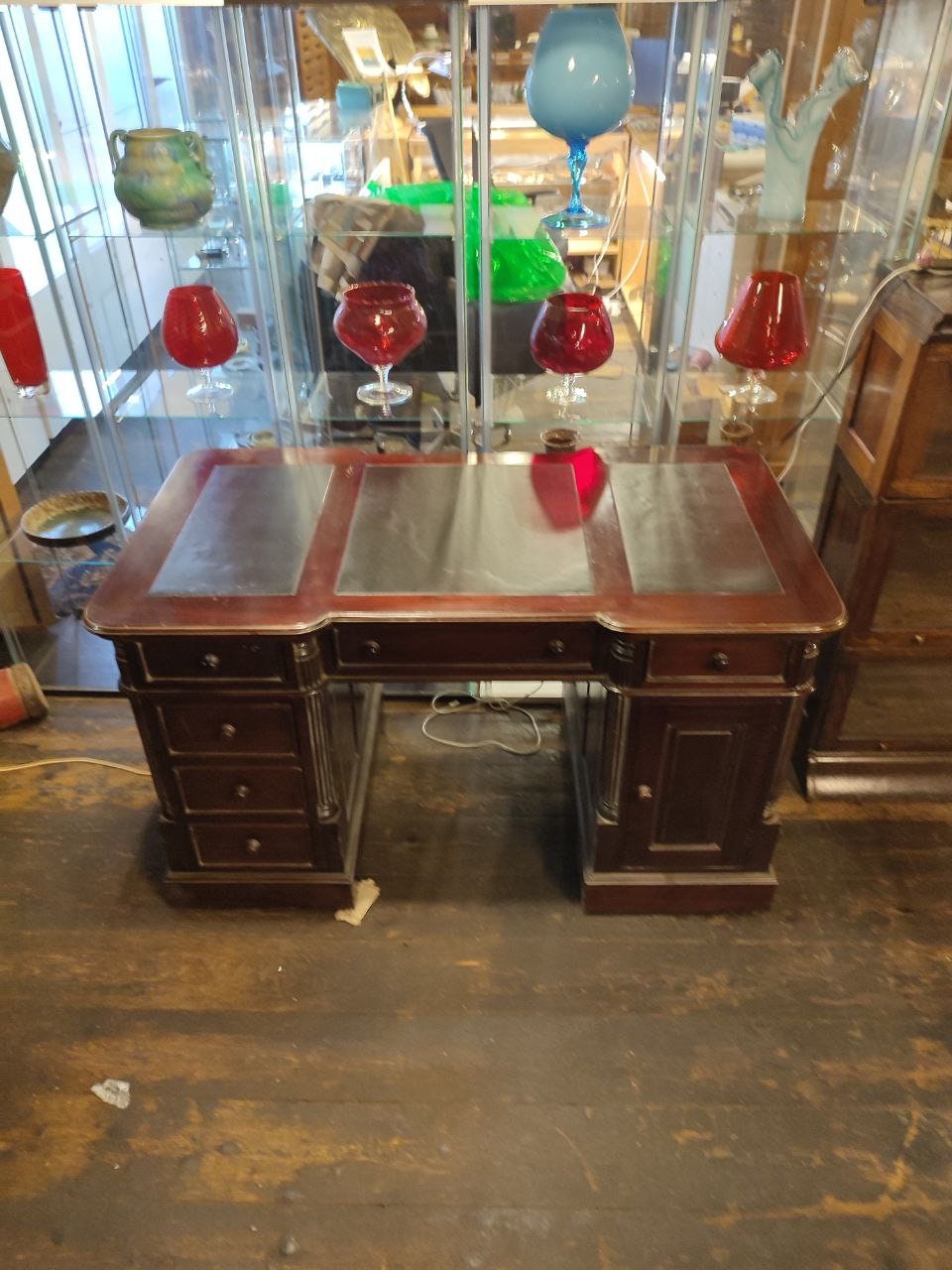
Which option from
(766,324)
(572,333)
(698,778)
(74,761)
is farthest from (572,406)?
(74,761)

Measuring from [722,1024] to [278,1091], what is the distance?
75cm

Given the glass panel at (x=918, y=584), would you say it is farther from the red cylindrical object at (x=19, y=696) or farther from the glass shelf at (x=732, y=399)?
the red cylindrical object at (x=19, y=696)

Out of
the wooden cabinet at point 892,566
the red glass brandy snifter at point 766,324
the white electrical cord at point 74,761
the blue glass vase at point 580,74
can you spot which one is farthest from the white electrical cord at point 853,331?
the white electrical cord at point 74,761

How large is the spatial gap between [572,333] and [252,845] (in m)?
1.11

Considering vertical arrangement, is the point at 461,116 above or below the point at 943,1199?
above

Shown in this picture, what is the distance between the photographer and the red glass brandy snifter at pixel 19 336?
74.9 inches

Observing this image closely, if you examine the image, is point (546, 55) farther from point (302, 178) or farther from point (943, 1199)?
point (943, 1199)

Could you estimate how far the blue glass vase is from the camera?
1.56 metres

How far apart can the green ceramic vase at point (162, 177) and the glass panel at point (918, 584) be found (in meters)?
1.48

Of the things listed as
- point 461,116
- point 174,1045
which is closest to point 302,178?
point 461,116

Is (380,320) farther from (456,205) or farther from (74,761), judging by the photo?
(74,761)

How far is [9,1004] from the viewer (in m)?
1.66

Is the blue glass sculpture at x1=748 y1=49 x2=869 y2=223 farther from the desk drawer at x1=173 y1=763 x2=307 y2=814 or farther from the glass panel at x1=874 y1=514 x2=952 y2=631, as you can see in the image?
the desk drawer at x1=173 y1=763 x2=307 y2=814

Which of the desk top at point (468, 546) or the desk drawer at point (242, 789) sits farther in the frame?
the desk drawer at point (242, 789)
